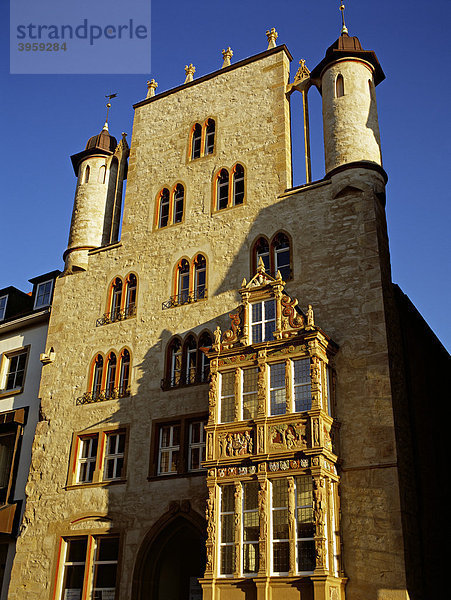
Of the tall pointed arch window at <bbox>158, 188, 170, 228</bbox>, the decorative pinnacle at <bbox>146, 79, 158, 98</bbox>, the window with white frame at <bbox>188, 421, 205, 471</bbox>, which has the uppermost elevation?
the decorative pinnacle at <bbox>146, 79, 158, 98</bbox>

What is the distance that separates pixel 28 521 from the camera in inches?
922

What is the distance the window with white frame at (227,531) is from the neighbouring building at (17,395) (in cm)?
958

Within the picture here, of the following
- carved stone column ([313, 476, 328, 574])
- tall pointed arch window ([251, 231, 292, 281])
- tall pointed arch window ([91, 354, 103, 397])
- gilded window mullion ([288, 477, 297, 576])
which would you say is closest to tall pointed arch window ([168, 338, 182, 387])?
tall pointed arch window ([91, 354, 103, 397])

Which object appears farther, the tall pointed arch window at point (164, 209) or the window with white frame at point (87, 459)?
the tall pointed arch window at point (164, 209)

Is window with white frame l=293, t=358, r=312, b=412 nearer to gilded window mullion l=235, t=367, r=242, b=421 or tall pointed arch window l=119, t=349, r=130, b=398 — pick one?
gilded window mullion l=235, t=367, r=242, b=421

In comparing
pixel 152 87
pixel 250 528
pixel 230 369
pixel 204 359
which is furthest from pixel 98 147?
pixel 250 528

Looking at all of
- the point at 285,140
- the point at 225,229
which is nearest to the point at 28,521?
the point at 225,229

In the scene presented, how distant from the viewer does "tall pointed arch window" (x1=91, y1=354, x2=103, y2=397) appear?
24266mm

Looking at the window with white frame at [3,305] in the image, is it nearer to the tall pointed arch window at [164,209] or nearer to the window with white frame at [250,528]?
the tall pointed arch window at [164,209]

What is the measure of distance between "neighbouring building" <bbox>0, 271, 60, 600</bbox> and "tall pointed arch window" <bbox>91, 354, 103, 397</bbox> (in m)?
2.13

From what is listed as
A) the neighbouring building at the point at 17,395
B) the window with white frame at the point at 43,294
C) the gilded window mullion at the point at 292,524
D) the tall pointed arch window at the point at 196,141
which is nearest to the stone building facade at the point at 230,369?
the gilded window mullion at the point at 292,524

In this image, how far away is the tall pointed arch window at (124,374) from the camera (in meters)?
23.5

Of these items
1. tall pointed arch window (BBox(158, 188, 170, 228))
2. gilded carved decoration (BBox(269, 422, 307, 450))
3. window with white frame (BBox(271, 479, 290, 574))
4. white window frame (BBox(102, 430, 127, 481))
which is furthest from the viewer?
tall pointed arch window (BBox(158, 188, 170, 228))

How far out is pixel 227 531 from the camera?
58.9 ft
